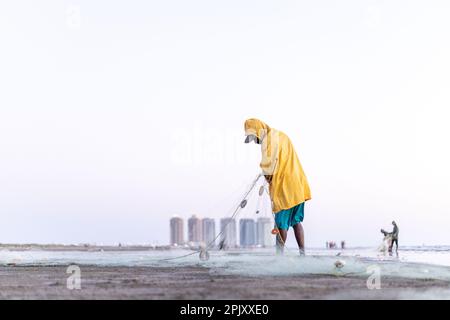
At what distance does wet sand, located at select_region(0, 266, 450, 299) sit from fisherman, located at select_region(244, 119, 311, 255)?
10.2 ft

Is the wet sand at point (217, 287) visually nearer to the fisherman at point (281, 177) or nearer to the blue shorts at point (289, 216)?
the blue shorts at point (289, 216)

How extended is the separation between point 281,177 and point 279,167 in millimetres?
176

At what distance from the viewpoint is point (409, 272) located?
9.45 metres

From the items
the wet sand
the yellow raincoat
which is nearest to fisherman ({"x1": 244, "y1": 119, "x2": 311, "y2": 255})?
the yellow raincoat

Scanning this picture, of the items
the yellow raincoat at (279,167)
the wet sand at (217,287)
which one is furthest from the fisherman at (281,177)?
the wet sand at (217,287)

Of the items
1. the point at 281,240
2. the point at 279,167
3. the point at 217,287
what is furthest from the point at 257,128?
the point at 217,287

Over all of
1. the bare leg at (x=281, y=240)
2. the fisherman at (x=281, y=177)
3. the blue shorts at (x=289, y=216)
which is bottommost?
the bare leg at (x=281, y=240)

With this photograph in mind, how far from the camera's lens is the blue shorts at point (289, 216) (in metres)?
11.4

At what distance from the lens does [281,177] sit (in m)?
11.5

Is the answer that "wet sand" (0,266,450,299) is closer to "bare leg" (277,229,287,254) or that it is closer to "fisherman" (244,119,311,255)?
"bare leg" (277,229,287,254)

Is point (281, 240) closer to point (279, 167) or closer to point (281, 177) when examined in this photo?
point (281, 177)
